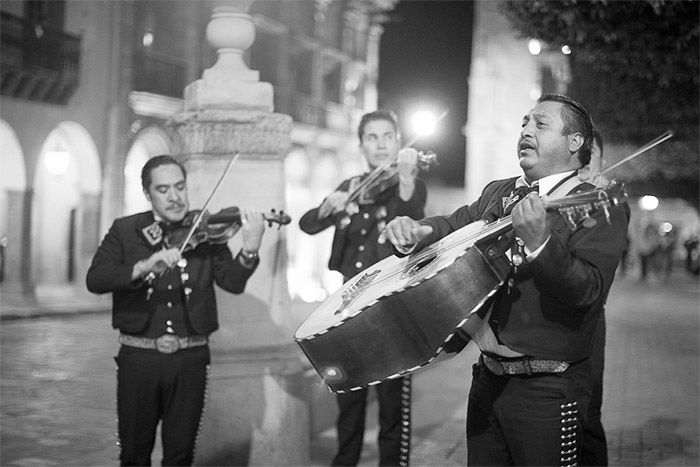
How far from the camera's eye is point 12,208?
2283cm

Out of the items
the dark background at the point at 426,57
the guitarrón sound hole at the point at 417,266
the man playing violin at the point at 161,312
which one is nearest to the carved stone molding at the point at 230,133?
the man playing violin at the point at 161,312

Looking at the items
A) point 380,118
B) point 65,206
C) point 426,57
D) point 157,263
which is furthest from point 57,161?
point 426,57

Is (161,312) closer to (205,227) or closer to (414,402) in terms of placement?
(205,227)

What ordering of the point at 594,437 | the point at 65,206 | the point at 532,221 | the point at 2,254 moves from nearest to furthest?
the point at 532,221
the point at 594,437
the point at 2,254
the point at 65,206

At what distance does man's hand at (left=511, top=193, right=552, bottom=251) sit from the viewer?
336 centimetres

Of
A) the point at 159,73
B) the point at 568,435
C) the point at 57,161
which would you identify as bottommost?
the point at 568,435

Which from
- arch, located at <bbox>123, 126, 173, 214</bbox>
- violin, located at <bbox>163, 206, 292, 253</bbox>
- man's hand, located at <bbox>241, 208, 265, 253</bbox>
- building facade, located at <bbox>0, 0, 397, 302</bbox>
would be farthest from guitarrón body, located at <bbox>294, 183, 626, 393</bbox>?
arch, located at <bbox>123, 126, 173, 214</bbox>

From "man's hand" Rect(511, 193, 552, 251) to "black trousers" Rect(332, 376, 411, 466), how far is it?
2920 mm

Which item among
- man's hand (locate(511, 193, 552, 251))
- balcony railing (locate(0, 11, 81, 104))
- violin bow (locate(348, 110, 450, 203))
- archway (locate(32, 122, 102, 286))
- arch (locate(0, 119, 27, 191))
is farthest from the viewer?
archway (locate(32, 122, 102, 286))

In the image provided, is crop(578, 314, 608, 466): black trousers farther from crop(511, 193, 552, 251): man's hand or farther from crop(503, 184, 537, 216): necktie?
crop(511, 193, 552, 251): man's hand

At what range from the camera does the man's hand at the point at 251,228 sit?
521cm

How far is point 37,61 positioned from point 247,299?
59.7ft

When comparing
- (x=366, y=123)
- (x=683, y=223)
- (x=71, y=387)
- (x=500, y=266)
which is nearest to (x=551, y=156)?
(x=500, y=266)

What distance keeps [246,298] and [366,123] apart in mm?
1391
